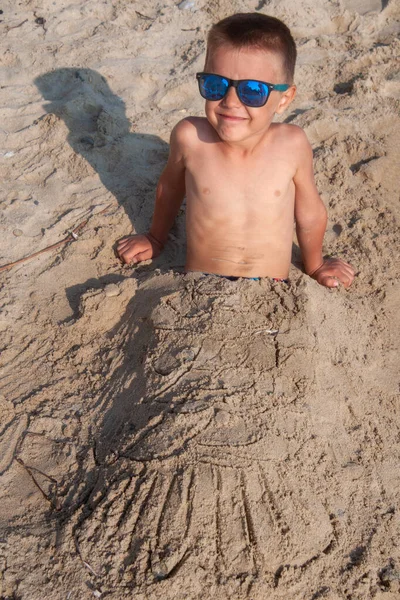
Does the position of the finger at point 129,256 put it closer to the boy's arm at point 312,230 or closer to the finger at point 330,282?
the boy's arm at point 312,230

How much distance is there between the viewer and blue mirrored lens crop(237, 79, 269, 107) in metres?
2.21

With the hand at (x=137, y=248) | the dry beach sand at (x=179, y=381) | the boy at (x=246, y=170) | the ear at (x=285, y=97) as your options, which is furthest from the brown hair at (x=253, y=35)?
the hand at (x=137, y=248)

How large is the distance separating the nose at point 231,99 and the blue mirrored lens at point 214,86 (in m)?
0.02

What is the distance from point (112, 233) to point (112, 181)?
435mm

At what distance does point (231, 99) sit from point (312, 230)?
85cm

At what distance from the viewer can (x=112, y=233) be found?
10.1 feet

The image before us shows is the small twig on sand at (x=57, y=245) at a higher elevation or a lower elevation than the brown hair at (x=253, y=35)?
lower

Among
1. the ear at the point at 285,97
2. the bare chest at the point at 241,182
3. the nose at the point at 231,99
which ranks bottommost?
the bare chest at the point at 241,182

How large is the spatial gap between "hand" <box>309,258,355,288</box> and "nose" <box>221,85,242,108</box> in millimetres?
1003

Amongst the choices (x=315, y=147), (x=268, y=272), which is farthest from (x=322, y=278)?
(x=315, y=147)

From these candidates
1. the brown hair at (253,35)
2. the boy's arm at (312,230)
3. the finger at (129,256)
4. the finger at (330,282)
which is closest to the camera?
the brown hair at (253,35)

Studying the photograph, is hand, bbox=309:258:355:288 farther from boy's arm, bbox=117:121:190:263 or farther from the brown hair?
the brown hair

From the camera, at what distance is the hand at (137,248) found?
116 inches

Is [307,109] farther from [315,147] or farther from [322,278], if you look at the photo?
[322,278]
